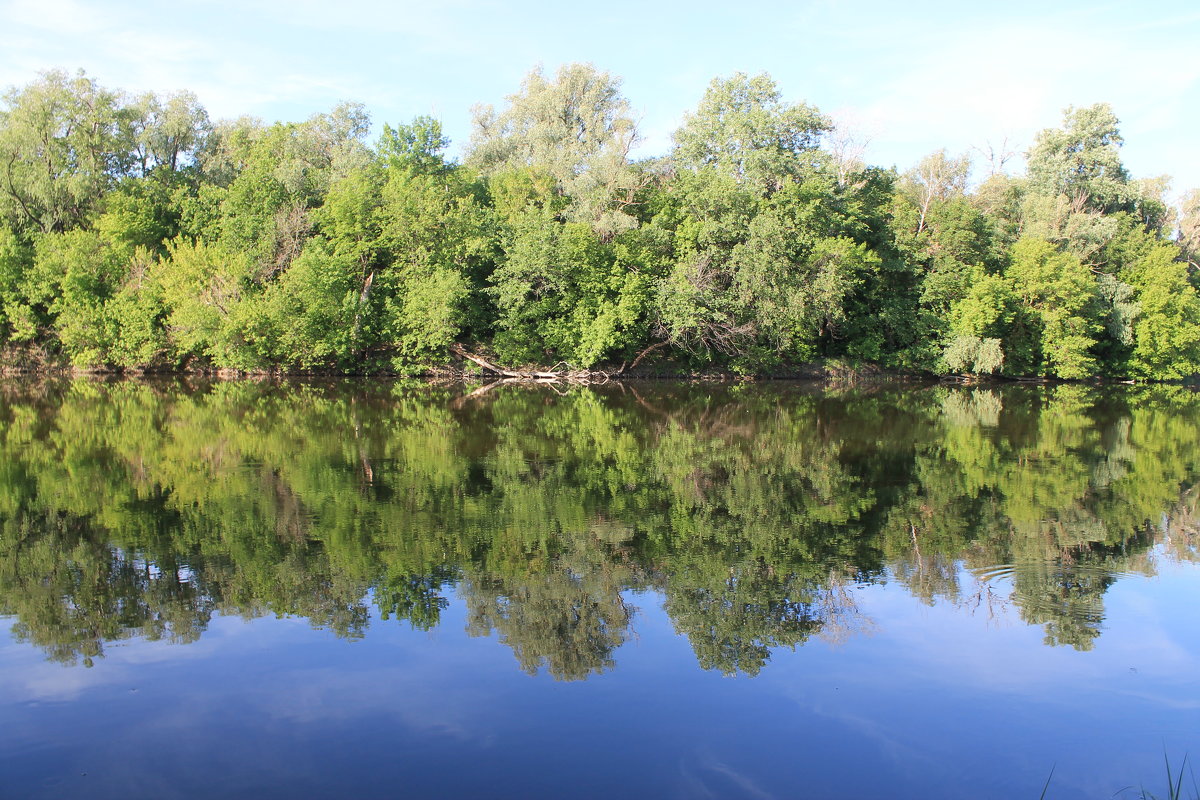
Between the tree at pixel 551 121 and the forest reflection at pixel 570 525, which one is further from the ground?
the tree at pixel 551 121

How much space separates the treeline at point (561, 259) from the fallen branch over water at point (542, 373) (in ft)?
2.53

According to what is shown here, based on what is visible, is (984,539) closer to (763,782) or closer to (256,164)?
(763,782)

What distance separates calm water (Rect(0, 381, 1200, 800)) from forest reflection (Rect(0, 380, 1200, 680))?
66mm

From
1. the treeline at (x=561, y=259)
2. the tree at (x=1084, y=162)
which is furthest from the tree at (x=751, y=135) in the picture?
the tree at (x=1084, y=162)

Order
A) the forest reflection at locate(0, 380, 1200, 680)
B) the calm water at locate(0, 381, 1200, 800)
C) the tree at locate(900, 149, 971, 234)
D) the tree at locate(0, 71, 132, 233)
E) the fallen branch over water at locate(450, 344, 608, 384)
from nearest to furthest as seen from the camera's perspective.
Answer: the calm water at locate(0, 381, 1200, 800) < the forest reflection at locate(0, 380, 1200, 680) < the fallen branch over water at locate(450, 344, 608, 384) < the tree at locate(0, 71, 132, 233) < the tree at locate(900, 149, 971, 234)

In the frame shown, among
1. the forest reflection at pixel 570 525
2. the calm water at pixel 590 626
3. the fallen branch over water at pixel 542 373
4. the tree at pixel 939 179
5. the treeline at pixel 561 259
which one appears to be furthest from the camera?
the tree at pixel 939 179

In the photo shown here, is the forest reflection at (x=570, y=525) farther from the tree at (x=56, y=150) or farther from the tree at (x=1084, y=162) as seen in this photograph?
the tree at (x=1084, y=162)

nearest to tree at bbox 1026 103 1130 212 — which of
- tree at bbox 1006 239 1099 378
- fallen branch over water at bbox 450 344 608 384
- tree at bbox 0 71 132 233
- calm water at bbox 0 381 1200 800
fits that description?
tree at bbox 1006 239 1099 378

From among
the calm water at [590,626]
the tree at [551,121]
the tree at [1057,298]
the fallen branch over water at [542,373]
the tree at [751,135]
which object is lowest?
the calm water at [590,626]

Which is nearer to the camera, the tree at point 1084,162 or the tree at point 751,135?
the tree at point 751,135

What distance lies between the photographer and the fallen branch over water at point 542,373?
140ft

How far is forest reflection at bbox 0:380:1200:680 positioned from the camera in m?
8.85

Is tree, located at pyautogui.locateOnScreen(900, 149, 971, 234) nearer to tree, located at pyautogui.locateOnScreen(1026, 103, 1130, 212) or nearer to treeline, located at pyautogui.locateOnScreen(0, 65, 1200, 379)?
treeline, located at pyautogui.locateOnScreen(0, 65, 1200, 379)

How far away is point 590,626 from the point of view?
27.9 ft
